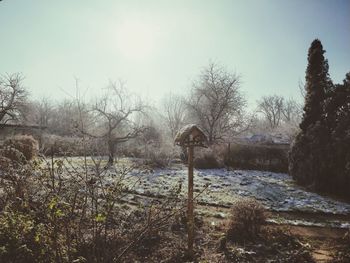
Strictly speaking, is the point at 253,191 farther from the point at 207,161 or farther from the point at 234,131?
the point at 234,131

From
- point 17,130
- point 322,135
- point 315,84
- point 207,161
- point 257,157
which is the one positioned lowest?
point 207,161

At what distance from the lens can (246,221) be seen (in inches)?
251

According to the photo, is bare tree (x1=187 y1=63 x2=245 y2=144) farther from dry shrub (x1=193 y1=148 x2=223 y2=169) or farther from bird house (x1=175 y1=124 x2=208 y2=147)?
bird house (x1=175 y1=124 x2=208 y2=147)

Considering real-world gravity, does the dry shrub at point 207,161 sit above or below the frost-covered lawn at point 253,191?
above

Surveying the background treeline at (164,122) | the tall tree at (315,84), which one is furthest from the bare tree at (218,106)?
the tall tree at (315,84)

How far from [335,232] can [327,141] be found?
19.4ft

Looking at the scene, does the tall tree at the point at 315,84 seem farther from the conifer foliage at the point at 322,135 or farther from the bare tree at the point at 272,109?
the bare tree at the point at 272,109

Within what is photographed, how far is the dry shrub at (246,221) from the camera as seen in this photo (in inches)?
245

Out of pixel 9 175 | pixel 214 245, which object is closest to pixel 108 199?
pixel 9 175

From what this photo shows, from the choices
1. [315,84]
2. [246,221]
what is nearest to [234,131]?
[315,84]

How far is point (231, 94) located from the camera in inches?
1125

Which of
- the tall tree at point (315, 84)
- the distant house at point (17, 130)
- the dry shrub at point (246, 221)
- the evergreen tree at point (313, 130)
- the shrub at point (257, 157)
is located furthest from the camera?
the distant house at point (17, 130)

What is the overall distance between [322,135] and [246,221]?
7.75m

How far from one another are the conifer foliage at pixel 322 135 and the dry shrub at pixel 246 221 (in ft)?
19.5
